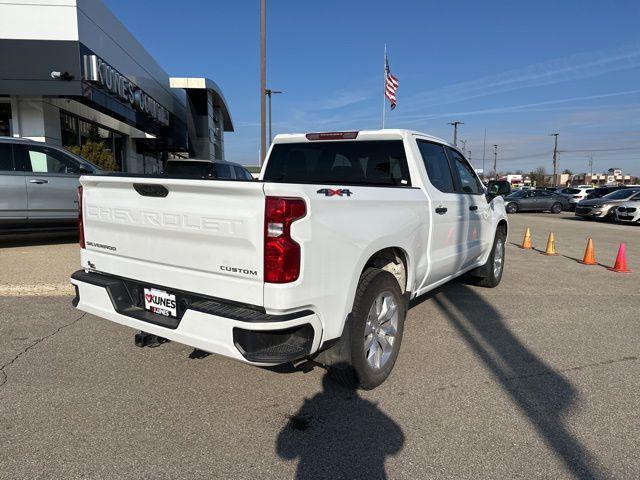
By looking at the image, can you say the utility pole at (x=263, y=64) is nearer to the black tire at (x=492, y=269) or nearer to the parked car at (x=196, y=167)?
the parked car at (x=196, y=167)

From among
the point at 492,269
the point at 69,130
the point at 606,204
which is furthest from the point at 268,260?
the point at 606,204

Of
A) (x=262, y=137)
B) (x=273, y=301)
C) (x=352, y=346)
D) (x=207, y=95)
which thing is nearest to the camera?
(x=273, y=301)

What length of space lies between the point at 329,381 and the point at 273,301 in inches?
52.7

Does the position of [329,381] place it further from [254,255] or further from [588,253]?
[588,253]

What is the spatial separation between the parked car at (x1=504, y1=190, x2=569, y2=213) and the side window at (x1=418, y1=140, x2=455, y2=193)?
87.4ft

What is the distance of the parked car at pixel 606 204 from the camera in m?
22.1

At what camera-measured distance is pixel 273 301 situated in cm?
261

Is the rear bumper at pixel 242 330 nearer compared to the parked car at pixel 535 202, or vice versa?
the rear bumper at pixel 242 330

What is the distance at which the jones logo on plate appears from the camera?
307 cm

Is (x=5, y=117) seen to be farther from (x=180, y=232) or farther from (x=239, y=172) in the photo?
(x=180, y=232)

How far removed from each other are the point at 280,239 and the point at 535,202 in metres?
30.6

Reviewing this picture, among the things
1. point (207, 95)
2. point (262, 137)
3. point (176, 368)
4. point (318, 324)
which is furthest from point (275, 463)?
point (207, 95)

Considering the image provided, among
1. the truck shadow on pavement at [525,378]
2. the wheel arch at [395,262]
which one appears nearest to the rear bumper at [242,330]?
the wheel arch at [395,262]

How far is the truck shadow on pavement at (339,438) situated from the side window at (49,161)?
312 inches
